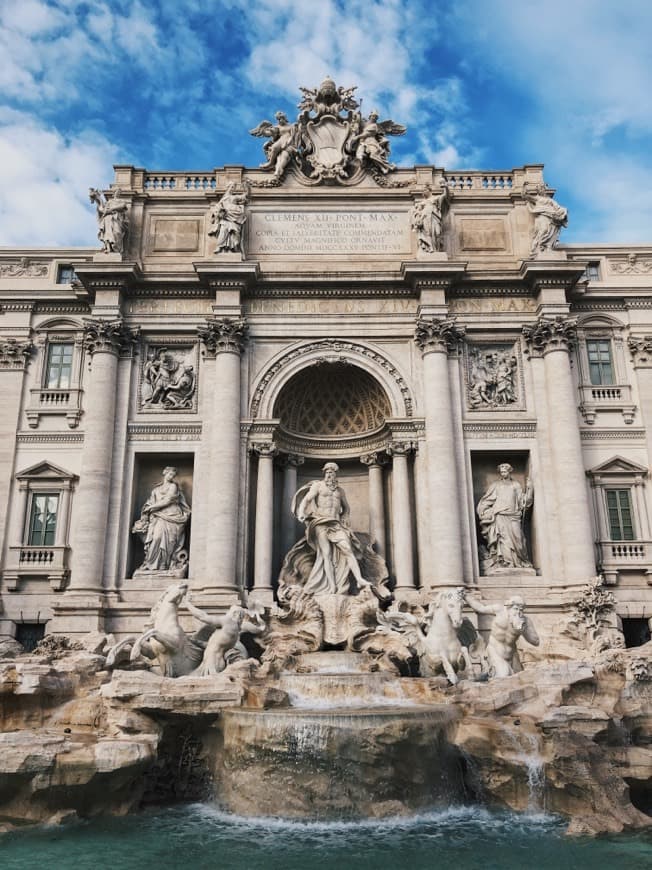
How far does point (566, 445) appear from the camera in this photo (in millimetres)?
19109

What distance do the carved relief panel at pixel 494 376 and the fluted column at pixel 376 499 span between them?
313cm

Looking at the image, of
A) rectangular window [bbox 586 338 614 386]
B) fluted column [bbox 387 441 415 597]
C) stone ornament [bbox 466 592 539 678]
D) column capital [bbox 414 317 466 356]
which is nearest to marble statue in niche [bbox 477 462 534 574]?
fluted column [bbox 387 441 415 597]

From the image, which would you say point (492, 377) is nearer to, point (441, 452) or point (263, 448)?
point (441, 452)

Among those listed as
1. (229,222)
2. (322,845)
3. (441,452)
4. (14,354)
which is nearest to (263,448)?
(441,452)

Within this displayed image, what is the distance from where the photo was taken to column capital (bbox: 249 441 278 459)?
1966 cm

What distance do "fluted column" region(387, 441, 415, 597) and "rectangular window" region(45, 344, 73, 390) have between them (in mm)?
9769

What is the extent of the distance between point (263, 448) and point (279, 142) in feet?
32.0

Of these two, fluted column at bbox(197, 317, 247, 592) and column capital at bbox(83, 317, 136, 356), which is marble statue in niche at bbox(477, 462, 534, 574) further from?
column capital at bbox(83, 317, 136, 356)

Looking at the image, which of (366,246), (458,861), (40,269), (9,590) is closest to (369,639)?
(458,861)

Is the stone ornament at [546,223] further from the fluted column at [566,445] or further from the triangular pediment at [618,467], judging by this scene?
the triangular pediment at [618,467]

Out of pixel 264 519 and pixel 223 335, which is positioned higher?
pixel 223 335

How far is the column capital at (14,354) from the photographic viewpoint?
827 inches

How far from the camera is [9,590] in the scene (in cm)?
1900

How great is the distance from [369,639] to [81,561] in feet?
25.0
